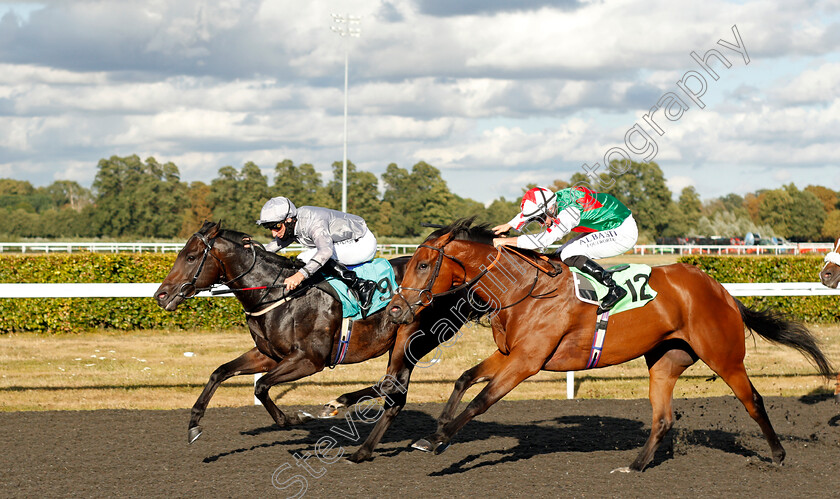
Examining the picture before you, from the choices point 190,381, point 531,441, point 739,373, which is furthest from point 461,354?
point 739,373

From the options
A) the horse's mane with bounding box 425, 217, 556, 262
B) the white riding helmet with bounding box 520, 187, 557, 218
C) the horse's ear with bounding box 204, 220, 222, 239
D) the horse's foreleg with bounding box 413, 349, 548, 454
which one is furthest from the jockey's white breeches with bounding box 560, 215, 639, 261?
the horse's ear with bounding box 204, 220, 222, 239

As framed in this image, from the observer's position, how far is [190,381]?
8.02 meters

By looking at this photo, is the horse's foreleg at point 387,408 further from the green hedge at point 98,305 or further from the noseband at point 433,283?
the green hedge at point 98,305

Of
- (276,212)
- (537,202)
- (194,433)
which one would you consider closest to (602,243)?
(537,202)

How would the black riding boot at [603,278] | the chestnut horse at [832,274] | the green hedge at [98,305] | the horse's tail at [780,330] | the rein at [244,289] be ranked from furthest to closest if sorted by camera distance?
1. the green hedge at [98,305]
2. the chestnut horse at [832,274]
3. the horse's tail at [780,330]
4. the rein at [244,289]
5. the black riding boot at [603,278]

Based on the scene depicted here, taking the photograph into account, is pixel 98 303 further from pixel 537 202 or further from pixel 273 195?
pixel 273 195

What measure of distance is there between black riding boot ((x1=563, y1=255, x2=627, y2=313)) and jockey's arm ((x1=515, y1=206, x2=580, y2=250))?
0.20 m

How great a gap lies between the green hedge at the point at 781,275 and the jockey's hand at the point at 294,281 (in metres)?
8.62

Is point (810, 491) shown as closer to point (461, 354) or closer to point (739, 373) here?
point (739, 373)

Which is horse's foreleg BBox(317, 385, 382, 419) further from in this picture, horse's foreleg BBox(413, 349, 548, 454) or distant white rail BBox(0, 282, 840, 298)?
distant white rail BBox(0, 282, 840, 298)

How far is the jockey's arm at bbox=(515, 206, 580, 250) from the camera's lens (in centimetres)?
473

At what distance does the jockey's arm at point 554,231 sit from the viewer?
4.73 m

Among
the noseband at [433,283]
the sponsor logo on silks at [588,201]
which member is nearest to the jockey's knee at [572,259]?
the sponsor logo on silks at [588,201]

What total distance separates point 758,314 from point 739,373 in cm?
61
